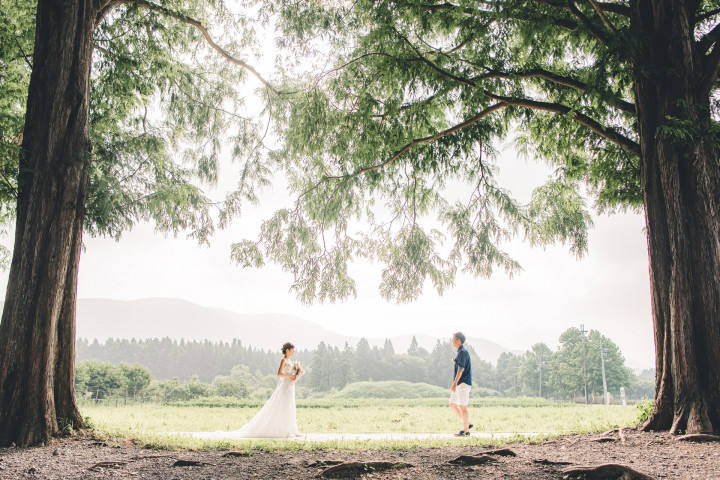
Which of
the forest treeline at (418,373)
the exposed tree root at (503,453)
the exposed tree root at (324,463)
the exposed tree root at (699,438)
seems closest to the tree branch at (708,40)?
the exposed tree root at (699,438)

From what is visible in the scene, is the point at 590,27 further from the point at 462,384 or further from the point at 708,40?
the point at 462,384

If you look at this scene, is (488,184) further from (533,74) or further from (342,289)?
Result: (342,289)

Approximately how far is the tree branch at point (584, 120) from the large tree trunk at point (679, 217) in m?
0.50

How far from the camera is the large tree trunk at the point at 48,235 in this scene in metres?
5.18

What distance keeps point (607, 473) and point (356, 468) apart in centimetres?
209

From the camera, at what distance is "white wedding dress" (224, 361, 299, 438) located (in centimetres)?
714

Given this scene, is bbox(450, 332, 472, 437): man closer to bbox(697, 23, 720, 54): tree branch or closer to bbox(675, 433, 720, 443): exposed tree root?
bbox(675, 433, 720, 443): exposed tree root

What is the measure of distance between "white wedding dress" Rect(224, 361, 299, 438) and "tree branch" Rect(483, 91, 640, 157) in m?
6.06

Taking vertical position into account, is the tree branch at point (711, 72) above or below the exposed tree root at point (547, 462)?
above

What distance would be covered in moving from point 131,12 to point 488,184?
25.6 ft

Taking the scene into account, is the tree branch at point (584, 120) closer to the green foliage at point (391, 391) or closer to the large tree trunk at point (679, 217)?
the large tree trunk at point (679, 217)

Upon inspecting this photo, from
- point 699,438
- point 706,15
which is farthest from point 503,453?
point 706,15

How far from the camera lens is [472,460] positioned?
165 inches

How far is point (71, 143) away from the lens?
5.96 meters
